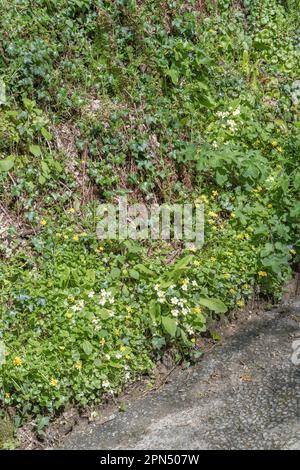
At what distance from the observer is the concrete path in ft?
15.4

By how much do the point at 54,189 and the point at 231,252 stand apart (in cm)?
161

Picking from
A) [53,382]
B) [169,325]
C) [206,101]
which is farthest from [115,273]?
[206,101]

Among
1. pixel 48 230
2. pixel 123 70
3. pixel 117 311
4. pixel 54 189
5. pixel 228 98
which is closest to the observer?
pixel 117 311

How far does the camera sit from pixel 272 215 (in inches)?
251

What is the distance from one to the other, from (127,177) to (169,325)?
1.69 m

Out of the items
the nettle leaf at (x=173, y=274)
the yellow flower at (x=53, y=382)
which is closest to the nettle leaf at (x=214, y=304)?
the nettle leaf at (x=173, y=274)

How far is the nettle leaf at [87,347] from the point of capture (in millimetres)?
5047

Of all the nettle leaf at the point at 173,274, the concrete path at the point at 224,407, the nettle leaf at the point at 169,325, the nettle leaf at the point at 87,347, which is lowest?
the concrete path at the point at 224,407

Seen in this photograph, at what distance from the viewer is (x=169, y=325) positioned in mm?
5355

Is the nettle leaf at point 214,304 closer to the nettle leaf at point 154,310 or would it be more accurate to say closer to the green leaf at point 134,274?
the nettle leaf at point 154,310

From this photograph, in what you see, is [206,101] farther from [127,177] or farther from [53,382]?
[53,382]

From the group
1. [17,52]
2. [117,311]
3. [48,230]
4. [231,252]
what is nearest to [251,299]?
[231,252]

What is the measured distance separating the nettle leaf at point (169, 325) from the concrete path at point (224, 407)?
35 centimetres

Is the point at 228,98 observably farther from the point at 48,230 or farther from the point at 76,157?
the point at 48,230
